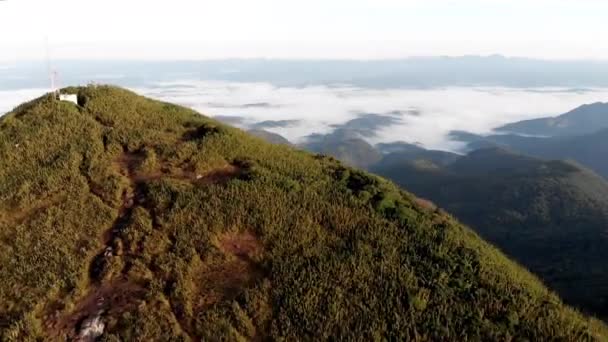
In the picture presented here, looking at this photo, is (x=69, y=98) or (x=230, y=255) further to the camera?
(x=69, y=98)

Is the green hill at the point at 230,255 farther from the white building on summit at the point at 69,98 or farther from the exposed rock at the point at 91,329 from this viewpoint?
the white building on summit at the point at 69,98

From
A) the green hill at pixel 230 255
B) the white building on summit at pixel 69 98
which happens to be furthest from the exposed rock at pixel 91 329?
the white building on summit at pixel 69 98

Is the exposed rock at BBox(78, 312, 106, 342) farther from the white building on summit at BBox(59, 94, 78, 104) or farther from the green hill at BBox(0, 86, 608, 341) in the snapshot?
the white building on summit at BBox(59, 94, 78, 104)

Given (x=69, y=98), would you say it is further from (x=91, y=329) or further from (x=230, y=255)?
(x=91, y=329)

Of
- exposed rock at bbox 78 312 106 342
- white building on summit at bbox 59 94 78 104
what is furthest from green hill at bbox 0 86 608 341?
white building on summit at bbox 59 94 78 104

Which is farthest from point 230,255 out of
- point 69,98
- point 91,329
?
point 69,98

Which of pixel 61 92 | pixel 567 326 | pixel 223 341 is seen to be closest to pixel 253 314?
pixel 223 341

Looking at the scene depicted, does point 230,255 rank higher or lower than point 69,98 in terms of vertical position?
lower

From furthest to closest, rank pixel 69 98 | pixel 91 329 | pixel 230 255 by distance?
pixel 69 98
pixel 230 255
pixel 91 329

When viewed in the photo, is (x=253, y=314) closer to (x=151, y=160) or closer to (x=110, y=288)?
(x=110, y=288)
